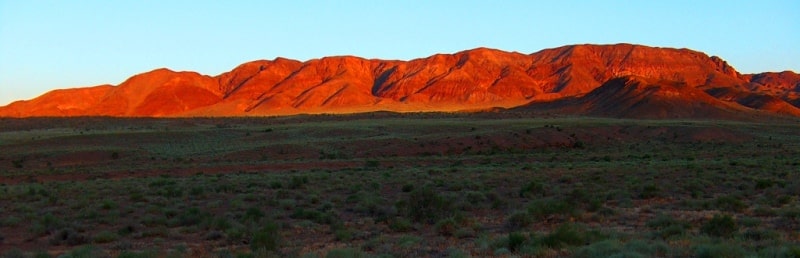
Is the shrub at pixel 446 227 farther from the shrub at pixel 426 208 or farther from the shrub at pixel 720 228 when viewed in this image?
the shrub at pixel 720 228

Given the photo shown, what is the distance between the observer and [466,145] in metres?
60.8

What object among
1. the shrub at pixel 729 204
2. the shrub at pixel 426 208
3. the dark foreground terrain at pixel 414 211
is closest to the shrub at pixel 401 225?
the dark foreground terrain at pixel 414 211

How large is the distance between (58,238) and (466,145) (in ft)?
150

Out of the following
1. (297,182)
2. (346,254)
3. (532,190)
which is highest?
(346,254)

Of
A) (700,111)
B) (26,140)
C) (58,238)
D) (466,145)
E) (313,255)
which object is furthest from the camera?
(700,111)

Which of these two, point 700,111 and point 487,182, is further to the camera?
point 700,111

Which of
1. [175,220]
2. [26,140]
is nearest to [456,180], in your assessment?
[175,220]

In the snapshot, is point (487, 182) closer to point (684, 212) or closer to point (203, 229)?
point (684, 212)

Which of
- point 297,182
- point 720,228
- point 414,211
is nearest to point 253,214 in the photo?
point 414,211

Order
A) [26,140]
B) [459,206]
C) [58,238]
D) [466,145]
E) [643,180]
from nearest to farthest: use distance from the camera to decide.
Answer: [58,238] → [459,206] → [643,180] → [466,145] → [26,140]

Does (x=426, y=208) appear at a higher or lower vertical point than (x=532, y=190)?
higher

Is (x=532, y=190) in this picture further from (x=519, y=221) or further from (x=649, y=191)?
(x=519, y=221)

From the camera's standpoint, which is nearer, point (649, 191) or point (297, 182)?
point (649, 191)

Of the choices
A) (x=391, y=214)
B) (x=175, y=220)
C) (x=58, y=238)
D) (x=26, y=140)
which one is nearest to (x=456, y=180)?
(x=391, y=214)
